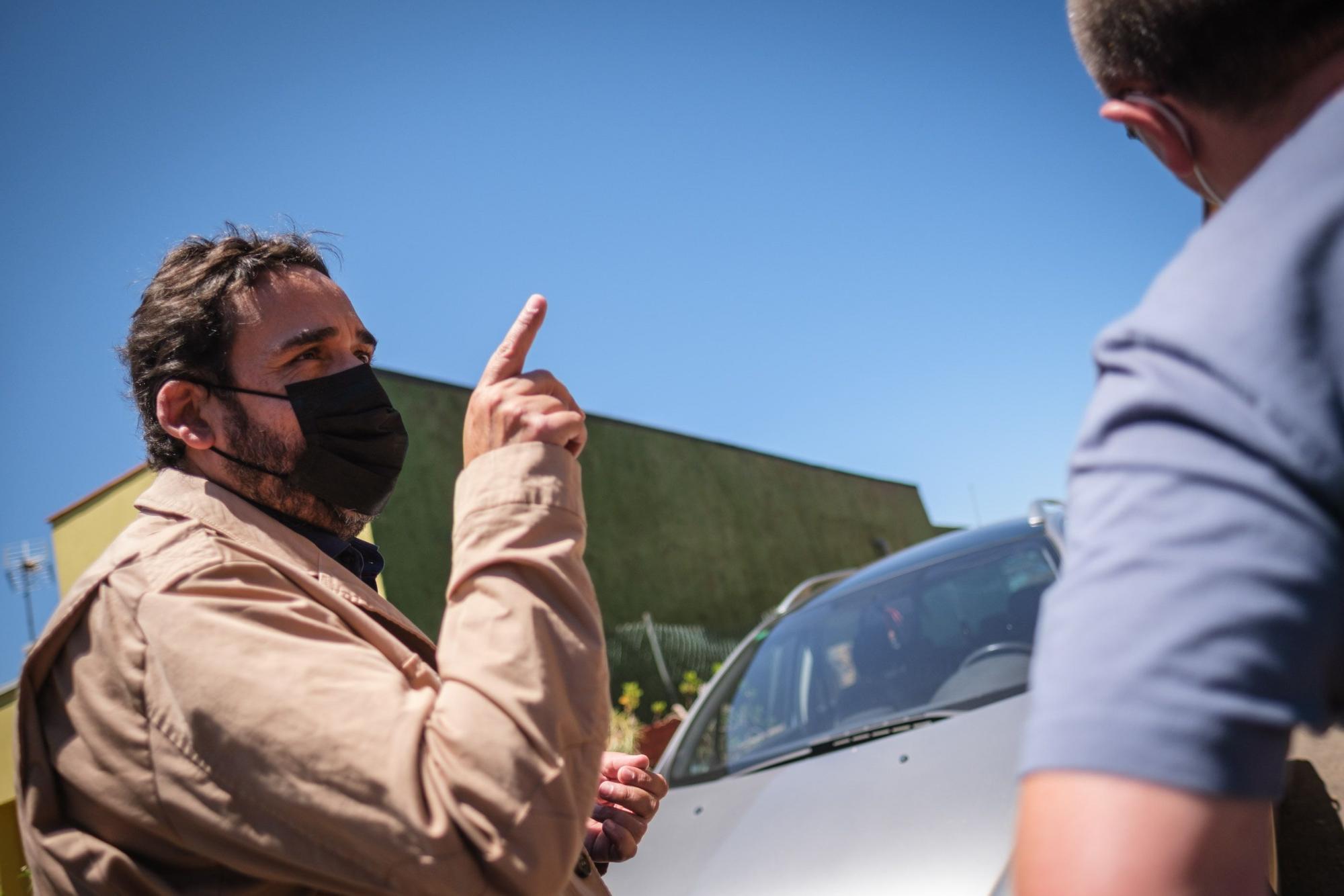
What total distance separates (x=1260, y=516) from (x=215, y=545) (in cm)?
126

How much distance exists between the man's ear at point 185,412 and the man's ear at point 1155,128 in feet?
5.02

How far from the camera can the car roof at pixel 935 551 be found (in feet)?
14.6

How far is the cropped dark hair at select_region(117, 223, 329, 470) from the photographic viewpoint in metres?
1.86

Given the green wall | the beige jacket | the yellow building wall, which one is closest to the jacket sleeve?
the beige jacket

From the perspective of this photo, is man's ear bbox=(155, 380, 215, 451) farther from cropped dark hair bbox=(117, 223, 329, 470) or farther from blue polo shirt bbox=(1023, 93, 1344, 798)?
blue polo shirt bbox=(1023, 93, 1344, 798)

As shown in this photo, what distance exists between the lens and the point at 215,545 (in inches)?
54.9

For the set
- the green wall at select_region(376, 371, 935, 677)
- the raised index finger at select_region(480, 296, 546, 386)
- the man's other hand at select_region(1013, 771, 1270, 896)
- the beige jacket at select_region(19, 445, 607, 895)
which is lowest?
the green wall at select_region(376, 371, 935, 677)

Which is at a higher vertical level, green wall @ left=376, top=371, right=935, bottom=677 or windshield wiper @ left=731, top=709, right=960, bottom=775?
windshield wiper @ left=731, top=709, right=960, bottom=775

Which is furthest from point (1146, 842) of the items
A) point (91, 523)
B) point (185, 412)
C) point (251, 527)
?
point (91, 523)

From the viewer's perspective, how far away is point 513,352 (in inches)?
55.7

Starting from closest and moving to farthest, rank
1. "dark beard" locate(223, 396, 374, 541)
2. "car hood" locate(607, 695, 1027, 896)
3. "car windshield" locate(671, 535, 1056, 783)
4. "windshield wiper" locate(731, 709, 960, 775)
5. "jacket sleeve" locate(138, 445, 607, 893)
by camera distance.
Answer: "jacket sleeve" locate(138, 445, 607, 893)
"dark beard" locate(223, 396, 374, 541)
"car hood" locate(607, 695, 1027, 896)
"windshield wiper" locate(731, 709, 960, 775)
"car windshield" locate(671, 535, 1056, 783)

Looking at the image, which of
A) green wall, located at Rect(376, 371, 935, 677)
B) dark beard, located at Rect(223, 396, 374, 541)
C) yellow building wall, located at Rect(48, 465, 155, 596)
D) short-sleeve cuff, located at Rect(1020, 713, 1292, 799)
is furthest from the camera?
yellow building wall, located at Rect(48, 465, 155, 596)

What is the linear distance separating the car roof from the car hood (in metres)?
1.26

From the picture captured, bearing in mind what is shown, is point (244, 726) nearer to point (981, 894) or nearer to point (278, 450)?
point (278, 450)
